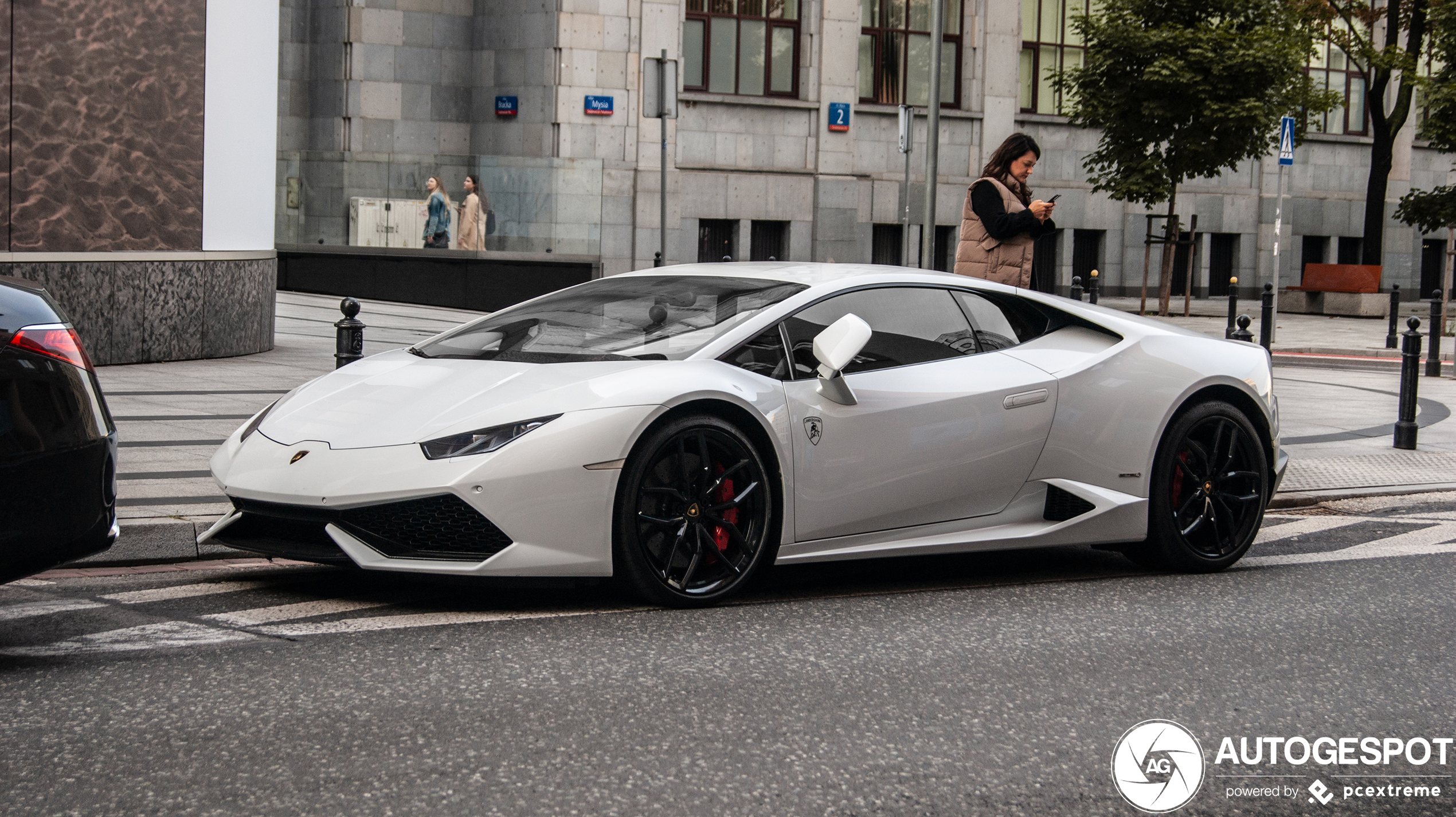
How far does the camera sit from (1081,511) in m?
6.34

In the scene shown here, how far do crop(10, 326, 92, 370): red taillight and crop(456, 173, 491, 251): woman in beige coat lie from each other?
18.9 meters

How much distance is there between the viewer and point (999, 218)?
8.38 m

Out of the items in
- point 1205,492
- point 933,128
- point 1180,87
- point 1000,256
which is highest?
point 1180,87

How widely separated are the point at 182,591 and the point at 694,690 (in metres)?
2.16

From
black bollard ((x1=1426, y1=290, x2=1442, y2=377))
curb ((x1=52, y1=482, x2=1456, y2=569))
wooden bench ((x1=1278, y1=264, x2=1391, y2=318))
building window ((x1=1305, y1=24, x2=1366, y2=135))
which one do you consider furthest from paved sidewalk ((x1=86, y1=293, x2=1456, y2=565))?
building window ((x1=1305, y1=24, x2=1366, y2=135))

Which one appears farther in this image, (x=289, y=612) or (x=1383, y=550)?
(x=1383, y=550)

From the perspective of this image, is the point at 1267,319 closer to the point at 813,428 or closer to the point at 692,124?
the point at 692,124

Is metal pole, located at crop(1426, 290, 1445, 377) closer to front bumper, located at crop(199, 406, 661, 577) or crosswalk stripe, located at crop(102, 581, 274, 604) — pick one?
front bumper, located at crop(199, 406, 661, 577)

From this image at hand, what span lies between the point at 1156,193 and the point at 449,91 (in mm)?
11406

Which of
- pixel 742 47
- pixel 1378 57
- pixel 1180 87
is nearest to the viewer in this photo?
pixel 1180 87

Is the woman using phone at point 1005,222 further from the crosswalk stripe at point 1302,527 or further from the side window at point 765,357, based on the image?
the side window at point 765,357

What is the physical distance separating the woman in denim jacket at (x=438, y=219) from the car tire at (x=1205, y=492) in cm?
1773

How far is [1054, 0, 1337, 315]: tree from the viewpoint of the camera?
25.7 m

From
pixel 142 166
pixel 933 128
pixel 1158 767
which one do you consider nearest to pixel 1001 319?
pixel 1158 767
